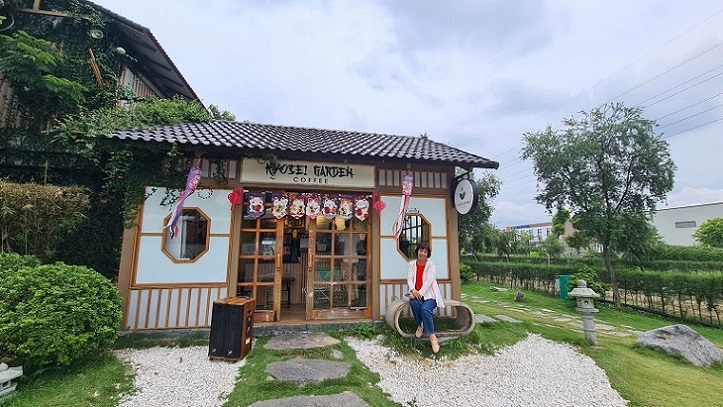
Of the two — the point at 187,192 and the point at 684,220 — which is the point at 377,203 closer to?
the point at 187,192

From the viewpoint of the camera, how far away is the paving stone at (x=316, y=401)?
10.3ft

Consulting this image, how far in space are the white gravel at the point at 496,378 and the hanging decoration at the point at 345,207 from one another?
222cm

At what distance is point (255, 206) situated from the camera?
554 cm

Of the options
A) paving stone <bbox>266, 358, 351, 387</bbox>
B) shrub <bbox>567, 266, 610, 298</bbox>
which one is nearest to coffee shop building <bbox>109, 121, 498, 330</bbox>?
paving stone <bbox>266, 358, 351, 387</bbox>

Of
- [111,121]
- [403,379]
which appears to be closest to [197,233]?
[111,121]

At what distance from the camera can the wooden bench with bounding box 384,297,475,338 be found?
5090mm

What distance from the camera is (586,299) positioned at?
5.54m

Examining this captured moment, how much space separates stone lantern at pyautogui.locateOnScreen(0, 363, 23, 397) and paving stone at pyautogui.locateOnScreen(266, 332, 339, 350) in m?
2.64

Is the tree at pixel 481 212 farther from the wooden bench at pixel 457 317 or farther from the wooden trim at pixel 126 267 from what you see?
the wooden trim at pixel 126 267

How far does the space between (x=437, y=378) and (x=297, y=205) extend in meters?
3.58

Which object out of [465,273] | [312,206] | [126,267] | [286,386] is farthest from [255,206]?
[465,273]

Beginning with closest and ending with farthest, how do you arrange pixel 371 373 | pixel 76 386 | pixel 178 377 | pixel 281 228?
1. pixel 76 386
2. pixel 178 377
3. pixel 371 373
4. pixel 281 228

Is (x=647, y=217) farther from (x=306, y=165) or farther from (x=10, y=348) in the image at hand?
(x=10, y=348)

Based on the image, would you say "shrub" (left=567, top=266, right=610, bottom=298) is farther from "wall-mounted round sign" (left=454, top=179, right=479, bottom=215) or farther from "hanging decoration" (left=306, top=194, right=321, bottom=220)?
"hanging decoration" (left=306, top=194, right=321, bottom=220)
